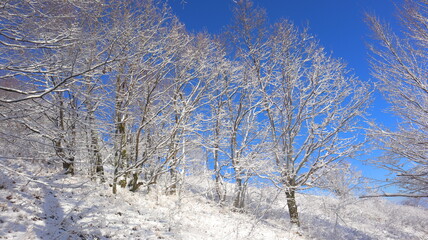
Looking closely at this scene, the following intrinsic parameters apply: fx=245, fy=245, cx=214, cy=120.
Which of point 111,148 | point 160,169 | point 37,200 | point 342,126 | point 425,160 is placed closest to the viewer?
point 425,160

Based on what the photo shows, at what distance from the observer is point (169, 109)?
1057 cm

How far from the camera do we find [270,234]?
8.78 m

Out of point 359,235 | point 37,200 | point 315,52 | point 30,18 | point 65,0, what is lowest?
point 359,235

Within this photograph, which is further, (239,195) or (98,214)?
(239,195)

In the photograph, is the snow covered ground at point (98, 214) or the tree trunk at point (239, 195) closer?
the snow covered ground at point (98, 214)

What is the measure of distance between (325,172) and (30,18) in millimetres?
10454

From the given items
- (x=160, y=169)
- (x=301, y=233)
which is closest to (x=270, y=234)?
(x=301, y=233)

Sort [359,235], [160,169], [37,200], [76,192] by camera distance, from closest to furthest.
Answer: [37,200] → [76,192] → [160,169] → [359,235]

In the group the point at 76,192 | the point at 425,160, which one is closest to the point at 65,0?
the point at 76,192

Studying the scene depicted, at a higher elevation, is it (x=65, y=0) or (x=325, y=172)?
(x=65, y=0)

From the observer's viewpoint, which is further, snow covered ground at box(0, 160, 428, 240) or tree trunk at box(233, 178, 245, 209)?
tree trunk at box(233, 178, 245, 209)

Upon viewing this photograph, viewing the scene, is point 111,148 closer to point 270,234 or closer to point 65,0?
point 65,0

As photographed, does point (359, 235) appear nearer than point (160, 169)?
No

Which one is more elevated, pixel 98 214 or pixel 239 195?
pixel 239 195
